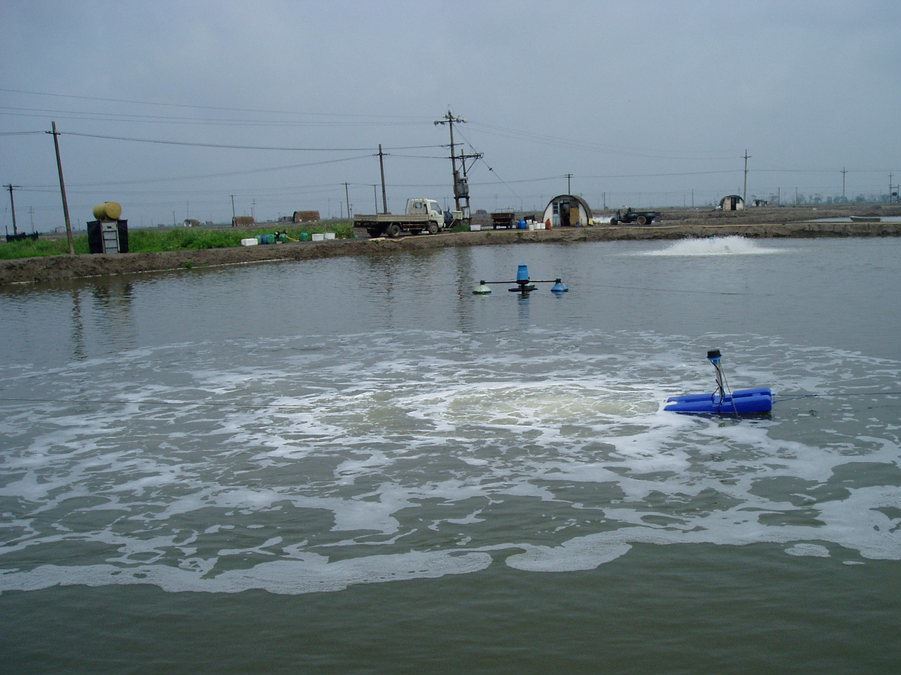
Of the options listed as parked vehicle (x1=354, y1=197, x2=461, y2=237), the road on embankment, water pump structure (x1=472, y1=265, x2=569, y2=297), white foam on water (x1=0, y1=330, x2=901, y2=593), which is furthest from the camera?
parked vehicle (x1=354, y1=197, x2=461, y2=237)

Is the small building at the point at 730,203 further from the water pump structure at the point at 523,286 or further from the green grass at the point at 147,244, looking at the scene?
the water pump structure at the point at 523,286

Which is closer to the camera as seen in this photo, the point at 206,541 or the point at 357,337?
the point at 206,541

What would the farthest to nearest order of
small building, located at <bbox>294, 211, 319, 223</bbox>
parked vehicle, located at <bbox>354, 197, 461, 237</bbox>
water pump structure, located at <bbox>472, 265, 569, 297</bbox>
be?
small building, located at <bbox>294, 211, 319, 223</bbox>
parked vehicle, located at <bbox>354, 197, 461, 237</bbox>
water pump structure, located at <bbox>472, 265, 569, 297</bbox>

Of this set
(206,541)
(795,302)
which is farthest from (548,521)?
(795,302)

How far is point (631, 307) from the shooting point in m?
20.0

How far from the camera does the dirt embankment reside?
34219 millimetres

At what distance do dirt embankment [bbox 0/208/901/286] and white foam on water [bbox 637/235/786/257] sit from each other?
318cm

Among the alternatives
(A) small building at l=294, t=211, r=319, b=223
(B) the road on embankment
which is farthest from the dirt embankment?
(A) small building at l=294, t=211, r=319, b=223

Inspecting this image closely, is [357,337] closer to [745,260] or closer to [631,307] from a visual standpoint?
[631,307]

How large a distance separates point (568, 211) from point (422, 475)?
57.7m

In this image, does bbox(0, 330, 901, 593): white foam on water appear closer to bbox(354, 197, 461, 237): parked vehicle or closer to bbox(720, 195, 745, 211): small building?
bbox(354, 197, 461, 237): parked vehicle

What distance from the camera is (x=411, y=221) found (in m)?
52.1

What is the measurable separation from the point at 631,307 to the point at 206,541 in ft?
50.2

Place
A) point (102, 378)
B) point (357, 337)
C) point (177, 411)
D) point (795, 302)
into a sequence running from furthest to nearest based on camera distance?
point (795, 302)
point (357, 337)
point (102, 378)
point (177, 411)
